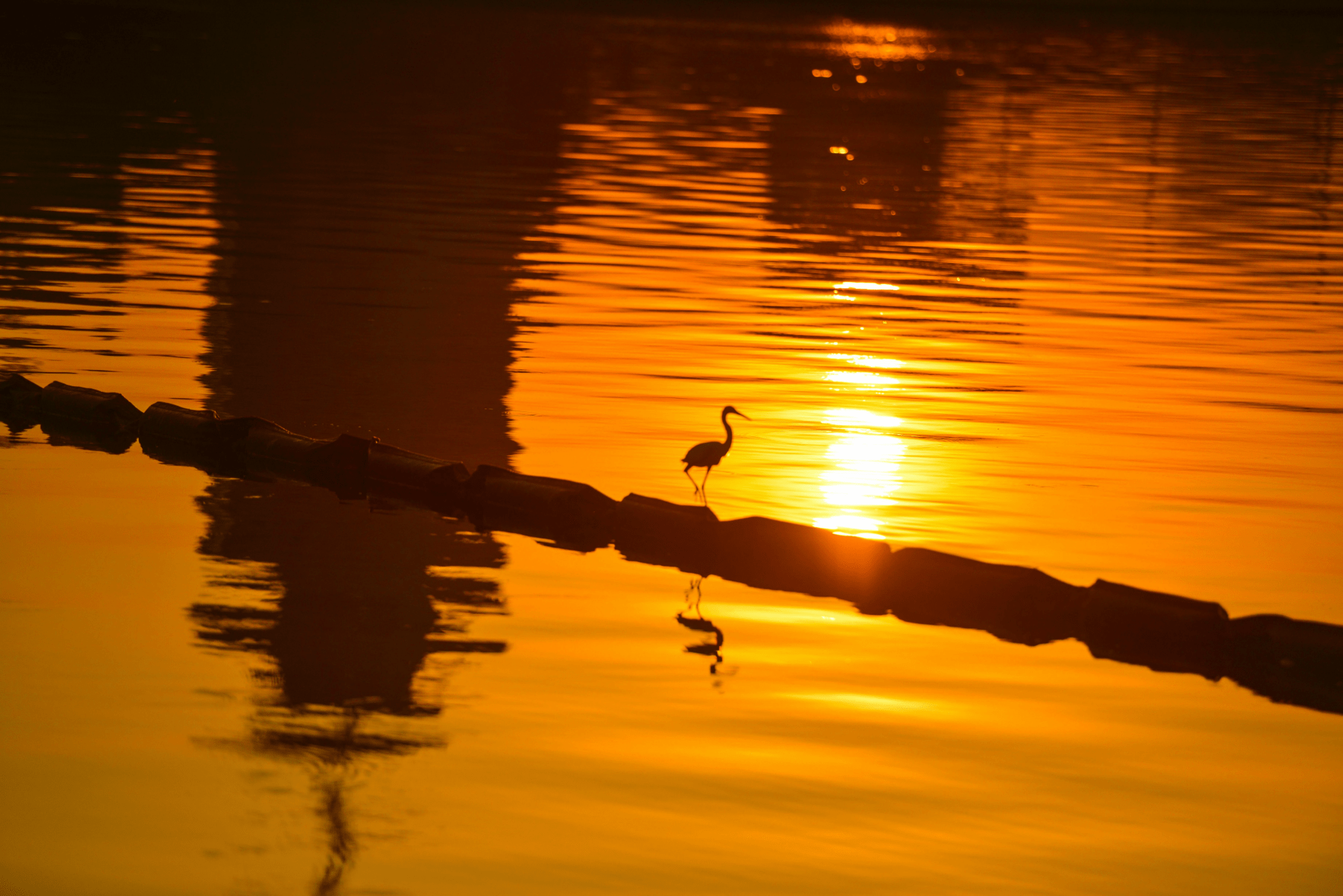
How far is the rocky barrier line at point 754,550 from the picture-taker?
7895mm

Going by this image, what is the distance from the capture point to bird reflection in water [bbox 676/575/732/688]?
764 cm

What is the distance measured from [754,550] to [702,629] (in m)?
0.91

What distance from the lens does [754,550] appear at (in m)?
9.04

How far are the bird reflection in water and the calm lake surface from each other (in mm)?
33

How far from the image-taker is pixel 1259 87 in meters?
54.0

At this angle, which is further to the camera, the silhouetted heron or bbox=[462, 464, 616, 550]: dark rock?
the silhouetted heron

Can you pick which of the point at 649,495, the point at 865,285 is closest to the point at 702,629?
the point at 649,495

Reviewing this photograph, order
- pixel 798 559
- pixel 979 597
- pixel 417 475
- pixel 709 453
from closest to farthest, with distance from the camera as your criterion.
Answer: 1. pixel 979 597
2. pixel 798 559
3. pixel 709 453
4. pixel 417 475

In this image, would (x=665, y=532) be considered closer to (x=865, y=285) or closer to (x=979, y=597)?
(x=979, y=597)

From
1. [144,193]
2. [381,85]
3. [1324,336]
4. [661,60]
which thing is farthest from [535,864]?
[661,60]

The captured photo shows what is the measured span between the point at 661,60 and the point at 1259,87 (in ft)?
64.1

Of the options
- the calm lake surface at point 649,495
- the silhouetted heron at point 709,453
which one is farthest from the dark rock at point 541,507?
the silhouetted heron at point 709,453

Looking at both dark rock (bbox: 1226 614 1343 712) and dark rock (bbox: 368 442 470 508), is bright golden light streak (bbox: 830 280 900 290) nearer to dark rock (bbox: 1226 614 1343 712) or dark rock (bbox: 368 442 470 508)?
dark rock (bbox: 368 442 470 508)

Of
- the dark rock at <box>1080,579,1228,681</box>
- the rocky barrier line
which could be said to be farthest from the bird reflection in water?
the dark rock at <box>1080,579,1228,681</box>
